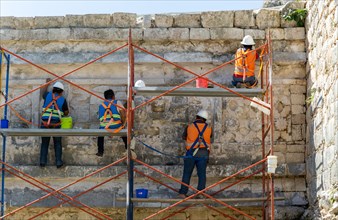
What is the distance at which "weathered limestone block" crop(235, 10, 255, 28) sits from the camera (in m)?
12.0

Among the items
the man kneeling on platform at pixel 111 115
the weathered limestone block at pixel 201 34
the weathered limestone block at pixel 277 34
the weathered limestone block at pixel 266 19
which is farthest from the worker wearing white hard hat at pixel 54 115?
the weathered limestone block at pixel 277 34

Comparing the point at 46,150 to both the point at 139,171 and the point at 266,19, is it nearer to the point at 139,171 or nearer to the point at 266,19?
the point at 139,171

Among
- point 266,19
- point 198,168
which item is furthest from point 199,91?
point 266,19

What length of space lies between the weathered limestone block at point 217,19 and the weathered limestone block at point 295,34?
0.83m

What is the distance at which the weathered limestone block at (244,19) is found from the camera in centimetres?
1200

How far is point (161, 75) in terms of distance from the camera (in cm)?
1194

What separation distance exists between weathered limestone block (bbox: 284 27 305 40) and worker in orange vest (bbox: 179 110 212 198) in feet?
6.19

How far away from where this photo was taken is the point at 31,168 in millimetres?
11477

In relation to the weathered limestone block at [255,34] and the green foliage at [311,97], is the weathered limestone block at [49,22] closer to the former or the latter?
the weathered limestone block at [255,34]

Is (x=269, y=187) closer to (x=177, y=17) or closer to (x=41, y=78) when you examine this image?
(x=177, y=17)

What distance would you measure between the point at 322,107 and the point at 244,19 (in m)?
2.24

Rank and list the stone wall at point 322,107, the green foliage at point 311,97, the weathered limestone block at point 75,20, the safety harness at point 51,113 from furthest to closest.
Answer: the weathered limestone block at point 75,20
the safety harness at point 51,113
the green foliage at point 311,97
the stone wall at point 322,107

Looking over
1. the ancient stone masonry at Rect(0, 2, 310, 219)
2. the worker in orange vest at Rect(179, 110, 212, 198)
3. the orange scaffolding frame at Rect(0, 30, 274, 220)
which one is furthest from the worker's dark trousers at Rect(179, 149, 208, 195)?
the ancient stone masonry at Rect(0, 2, 310, 219)

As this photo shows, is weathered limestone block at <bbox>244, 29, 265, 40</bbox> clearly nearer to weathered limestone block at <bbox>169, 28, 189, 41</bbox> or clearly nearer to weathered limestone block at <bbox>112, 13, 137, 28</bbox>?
weathered limestone block at <bbox>169, 28, 189, 41</bbox>
